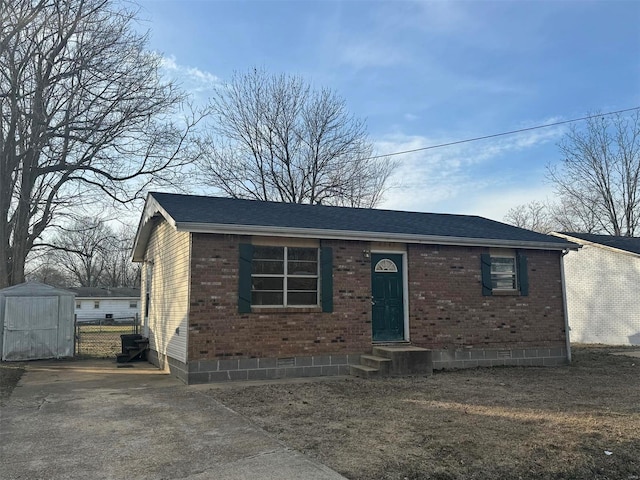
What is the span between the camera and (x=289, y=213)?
39.0 feet

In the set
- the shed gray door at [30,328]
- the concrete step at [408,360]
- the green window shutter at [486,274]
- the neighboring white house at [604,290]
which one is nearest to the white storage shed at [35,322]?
the shed gray door at [30,328]

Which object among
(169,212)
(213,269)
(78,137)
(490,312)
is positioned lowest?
(490,312)

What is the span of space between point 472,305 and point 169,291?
7.16m

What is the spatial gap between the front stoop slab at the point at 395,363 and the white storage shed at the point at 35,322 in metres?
8.59

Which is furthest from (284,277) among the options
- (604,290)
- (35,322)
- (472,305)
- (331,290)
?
(604,290)

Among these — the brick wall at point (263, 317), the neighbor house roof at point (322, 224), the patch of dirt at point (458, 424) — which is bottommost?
the patch of dirt at point (458, 424)

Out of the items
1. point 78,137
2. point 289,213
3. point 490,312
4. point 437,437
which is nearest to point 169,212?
point 289,213

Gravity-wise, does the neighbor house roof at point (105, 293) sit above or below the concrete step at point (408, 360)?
above

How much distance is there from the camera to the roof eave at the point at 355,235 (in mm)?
9422

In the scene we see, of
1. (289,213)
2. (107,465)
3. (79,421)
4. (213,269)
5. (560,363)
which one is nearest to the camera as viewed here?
(107,465)

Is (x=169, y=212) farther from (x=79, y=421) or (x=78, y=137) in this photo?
(x=78, y=137)

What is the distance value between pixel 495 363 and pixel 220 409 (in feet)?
24.5

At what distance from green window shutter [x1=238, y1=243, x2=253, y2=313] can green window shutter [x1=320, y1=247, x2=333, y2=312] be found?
5.19ft

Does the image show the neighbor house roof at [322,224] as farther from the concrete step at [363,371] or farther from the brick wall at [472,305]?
the concrete step at [363,371]
